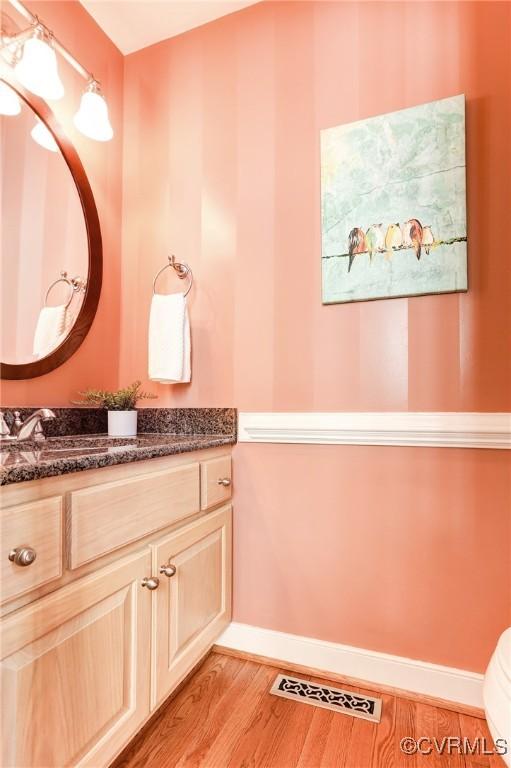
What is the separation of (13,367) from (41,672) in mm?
862

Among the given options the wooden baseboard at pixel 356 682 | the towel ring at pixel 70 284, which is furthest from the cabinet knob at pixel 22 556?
the wooden baseboard at pixel 356 682

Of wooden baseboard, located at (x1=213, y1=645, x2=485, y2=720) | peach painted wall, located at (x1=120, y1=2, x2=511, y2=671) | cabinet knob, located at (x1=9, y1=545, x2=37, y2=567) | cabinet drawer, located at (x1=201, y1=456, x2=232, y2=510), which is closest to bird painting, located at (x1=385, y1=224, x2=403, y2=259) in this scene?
peach painted wall, located at (x1=120, y1=2, x2=511, y2=671)

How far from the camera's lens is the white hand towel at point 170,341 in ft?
4.78

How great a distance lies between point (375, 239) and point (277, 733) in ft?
4.97

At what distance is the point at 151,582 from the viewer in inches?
37.2

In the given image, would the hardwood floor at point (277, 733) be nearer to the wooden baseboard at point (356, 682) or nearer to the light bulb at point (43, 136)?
the wooden baseboard at point (356, 682)

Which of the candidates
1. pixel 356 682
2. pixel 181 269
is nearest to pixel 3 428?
pixel 181 269

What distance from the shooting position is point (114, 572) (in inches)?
33.5

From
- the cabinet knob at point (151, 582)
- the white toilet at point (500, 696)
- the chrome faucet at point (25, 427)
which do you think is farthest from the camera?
the chrome faucet at point (25, 427)

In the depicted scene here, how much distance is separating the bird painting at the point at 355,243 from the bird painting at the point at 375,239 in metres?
0.02

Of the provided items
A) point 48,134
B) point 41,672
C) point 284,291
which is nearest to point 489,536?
point 284,291

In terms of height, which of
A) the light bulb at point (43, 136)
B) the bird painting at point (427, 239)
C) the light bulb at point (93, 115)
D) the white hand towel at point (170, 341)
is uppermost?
the light bulb at point (93, 115)

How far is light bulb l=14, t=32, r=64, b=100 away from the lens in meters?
1.18

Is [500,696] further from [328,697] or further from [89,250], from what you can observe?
[89,250]
